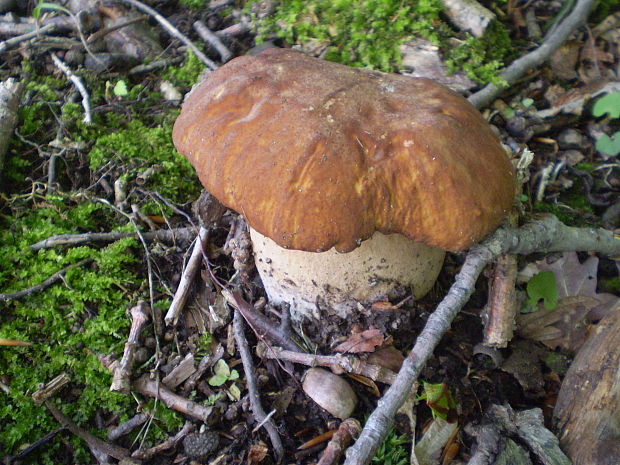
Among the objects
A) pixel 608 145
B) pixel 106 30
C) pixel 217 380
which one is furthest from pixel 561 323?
pixel 106 30

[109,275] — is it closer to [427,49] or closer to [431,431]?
[431,431]

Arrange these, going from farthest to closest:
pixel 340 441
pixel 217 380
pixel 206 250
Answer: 1. pixel 206 250
2. pixel 217 380
3. pixel 340 441

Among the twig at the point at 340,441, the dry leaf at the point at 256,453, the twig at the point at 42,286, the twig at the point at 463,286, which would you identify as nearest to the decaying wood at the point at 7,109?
the twig at the point at 42,286

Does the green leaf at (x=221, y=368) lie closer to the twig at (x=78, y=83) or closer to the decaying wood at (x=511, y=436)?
the decaying wood at (x=511, y=436)

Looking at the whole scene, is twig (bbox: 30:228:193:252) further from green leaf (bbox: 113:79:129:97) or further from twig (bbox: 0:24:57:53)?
twig (bbox: 0:24:57:53)

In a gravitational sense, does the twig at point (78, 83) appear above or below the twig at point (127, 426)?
above

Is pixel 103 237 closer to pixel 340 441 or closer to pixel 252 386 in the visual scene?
pixel 252 386

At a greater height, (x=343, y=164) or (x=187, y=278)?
(x=343, y=164)
